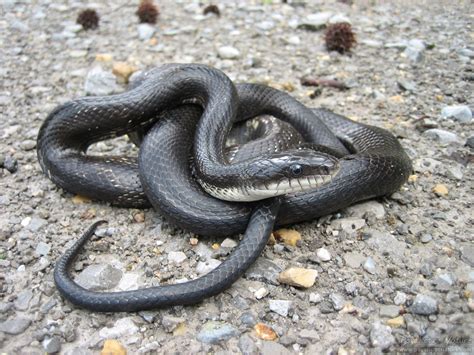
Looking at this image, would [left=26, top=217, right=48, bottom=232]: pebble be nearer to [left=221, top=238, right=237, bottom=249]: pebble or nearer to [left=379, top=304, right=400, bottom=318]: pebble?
[left=221, top=238, right=237, bottom=249]: pebble

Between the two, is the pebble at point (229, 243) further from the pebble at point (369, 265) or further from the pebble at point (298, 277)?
the pebble at point (369, 265)

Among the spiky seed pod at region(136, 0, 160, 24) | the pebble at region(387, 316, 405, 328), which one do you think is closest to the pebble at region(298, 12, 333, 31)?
the spiky seed pod at region(136, 0, 160, 24)

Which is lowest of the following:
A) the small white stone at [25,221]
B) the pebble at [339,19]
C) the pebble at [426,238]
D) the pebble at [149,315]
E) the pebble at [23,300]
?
the pebble at [426,238]

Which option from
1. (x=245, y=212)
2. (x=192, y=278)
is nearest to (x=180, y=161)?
(x=245, y=212)

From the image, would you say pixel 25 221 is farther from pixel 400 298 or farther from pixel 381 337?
pixel 400 298

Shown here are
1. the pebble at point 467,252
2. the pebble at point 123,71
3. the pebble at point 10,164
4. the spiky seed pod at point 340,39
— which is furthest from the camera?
the spiky seed pod at point 340,39

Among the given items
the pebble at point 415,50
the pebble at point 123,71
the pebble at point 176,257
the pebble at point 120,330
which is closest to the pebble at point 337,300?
the pebble at point 176,257

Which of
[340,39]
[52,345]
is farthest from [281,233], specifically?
[340,39]

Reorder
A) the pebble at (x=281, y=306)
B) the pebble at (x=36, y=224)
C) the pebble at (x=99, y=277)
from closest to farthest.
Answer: the pebble at (x=281, y=306)
the pebble at (x=99, y=277)
the pebble at (x=36, y=224)
